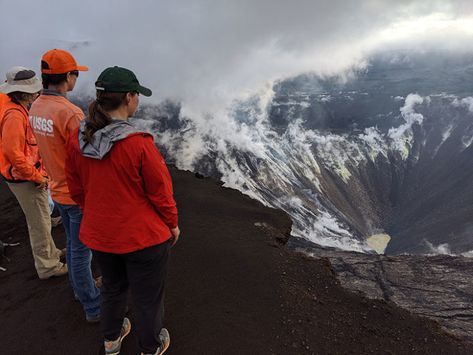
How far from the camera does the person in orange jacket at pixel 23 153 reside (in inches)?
207

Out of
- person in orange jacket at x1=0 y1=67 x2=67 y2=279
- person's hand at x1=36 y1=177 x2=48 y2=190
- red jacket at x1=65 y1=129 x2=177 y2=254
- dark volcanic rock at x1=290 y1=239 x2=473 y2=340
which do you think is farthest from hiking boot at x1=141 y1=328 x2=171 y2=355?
dark volcanic rock at x1=290 y1=239 x2=473 y2=340

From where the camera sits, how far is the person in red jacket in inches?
129

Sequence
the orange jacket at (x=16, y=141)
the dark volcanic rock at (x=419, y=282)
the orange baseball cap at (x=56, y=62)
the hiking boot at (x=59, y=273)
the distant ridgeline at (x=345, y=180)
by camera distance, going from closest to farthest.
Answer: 1. the orange baseball cap at (x=56, y=62)
2. the orange jacket at (x=16, y=141)
3. the hiking boot at (x=59, y=273)
4. the dark volcanic rock at (x=419, y=282)
5. the distant ridgeline at (x=345, y=180)

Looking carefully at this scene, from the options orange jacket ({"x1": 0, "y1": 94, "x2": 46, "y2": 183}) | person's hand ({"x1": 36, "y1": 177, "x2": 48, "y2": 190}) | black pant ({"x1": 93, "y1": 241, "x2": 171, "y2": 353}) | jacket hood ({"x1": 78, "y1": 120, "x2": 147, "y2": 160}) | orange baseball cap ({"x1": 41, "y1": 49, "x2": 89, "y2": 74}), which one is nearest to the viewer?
jacket hood ({"x1": 78, "y1": 120, "x2": 147, "y2": 160})

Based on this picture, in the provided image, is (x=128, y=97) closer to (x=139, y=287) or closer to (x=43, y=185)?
(x=139, y=287)

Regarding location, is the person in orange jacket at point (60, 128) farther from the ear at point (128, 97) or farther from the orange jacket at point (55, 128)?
the ear at point (128, 97)

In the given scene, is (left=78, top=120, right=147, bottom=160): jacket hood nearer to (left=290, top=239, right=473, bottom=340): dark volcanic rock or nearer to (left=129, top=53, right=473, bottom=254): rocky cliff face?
(left=290, top=239, right=473, bottom=340): dark volcanic rock

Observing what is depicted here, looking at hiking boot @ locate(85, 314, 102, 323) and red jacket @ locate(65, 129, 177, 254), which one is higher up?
red jacket @ locate(65, 129, 177, 254)

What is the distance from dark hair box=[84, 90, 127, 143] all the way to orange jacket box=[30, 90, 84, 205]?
44.6 inches

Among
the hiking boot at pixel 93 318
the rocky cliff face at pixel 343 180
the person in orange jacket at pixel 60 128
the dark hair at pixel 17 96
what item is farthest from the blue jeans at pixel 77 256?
the rocky cliff face at pixel 343 180

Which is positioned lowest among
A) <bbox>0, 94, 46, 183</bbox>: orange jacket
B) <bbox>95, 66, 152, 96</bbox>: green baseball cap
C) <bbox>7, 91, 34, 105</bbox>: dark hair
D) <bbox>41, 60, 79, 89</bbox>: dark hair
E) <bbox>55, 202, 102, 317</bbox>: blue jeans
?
<bbox>55, 202, 102, 317</bbox>: blue jeans

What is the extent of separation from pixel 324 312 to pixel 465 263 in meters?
50.5

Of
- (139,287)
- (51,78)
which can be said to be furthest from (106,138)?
(51,78)

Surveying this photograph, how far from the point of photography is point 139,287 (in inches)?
146
